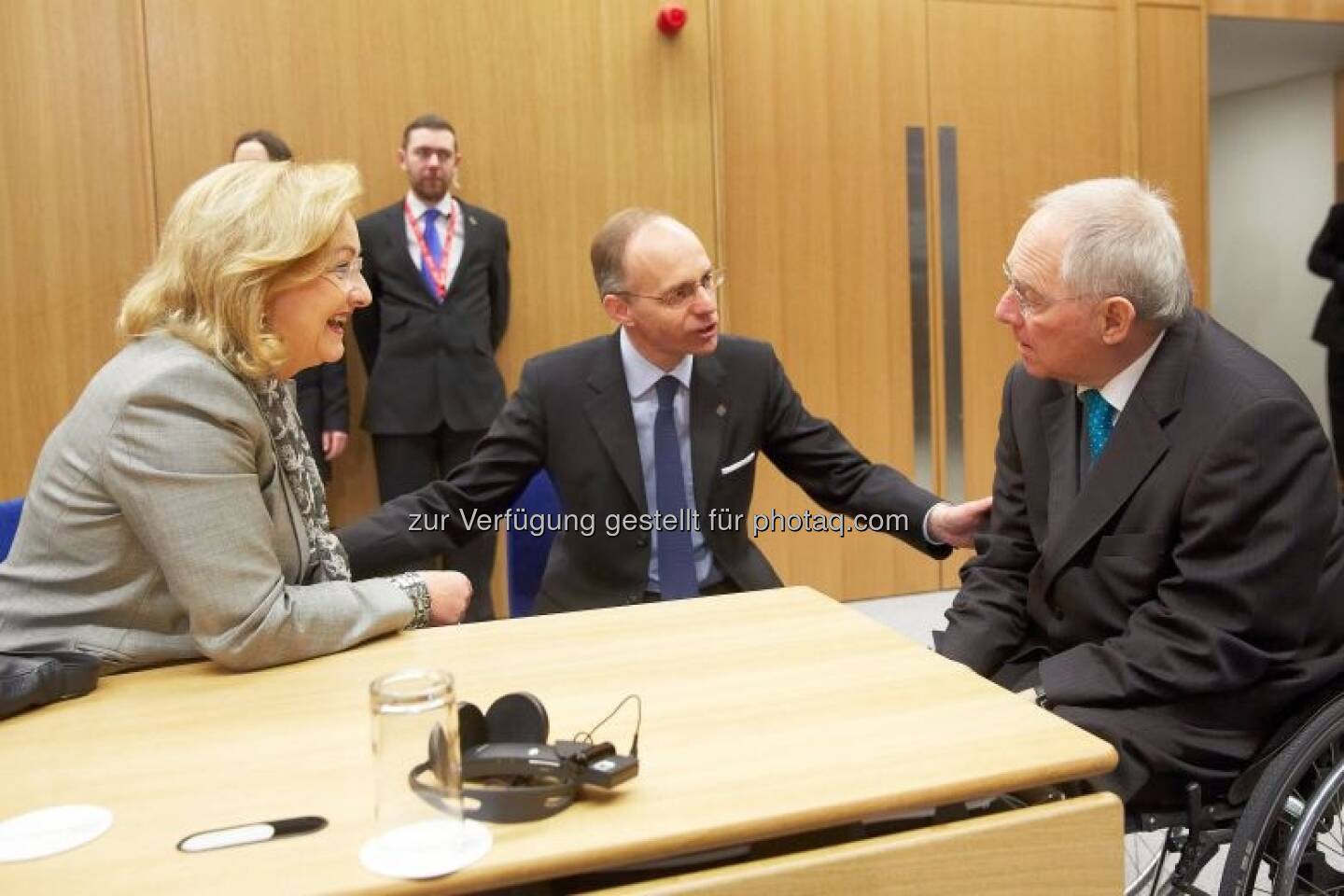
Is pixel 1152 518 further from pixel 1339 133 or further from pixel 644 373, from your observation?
pixel 1339 133

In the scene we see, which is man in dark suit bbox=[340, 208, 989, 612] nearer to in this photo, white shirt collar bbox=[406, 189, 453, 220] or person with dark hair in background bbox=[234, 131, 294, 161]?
white shirt collar bbox=[406, 189, 453, 220]

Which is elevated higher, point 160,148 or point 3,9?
point 3,9

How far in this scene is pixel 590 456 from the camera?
281cm

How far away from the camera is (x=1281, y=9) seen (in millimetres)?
5828

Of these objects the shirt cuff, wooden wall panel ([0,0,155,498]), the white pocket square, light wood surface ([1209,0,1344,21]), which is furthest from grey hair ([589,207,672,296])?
light wood surface ([1209,0,1344,21])

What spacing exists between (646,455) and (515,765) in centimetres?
156

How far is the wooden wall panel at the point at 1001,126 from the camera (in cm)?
516

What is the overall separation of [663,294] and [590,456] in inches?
16.0

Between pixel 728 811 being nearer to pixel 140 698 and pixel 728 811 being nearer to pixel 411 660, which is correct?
pixel 411 660

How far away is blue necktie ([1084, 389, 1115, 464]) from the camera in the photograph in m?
2.11

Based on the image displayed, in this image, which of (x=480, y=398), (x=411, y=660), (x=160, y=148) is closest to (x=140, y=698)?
(x=411, y=660)

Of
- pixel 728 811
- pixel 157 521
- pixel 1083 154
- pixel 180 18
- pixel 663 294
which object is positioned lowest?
pixel 728 811

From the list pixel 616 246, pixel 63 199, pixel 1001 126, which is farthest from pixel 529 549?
pixel 1001 126

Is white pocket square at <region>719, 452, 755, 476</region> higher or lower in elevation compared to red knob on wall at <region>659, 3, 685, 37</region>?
lower
